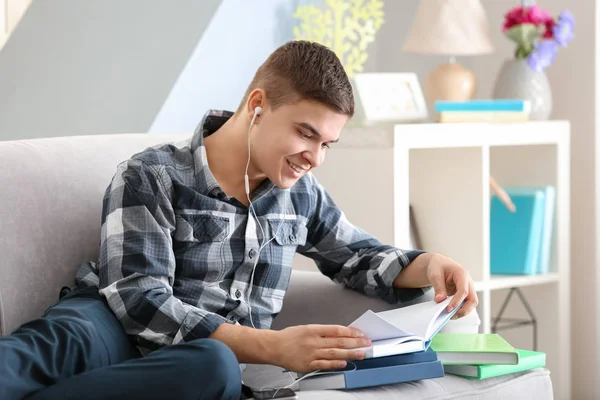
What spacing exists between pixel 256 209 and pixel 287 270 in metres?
0.13

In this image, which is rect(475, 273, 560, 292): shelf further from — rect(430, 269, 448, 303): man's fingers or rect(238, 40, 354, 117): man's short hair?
rect(238, 40, 354, 117): man's short hair

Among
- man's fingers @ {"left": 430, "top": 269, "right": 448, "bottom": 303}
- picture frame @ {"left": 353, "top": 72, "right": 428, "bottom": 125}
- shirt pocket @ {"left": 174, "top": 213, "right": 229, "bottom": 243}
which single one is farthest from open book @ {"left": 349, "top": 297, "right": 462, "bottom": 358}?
picture frame @ {"left": 353, "top": 72, "right": 428, "bottom": 125}

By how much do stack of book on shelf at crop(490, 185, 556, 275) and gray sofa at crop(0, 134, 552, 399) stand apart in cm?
104

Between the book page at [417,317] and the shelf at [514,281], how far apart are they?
974 millimetres

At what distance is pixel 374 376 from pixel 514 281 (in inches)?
53.0

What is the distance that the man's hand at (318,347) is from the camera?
1283mm

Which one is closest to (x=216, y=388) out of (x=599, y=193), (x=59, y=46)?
(x=59, y=46)

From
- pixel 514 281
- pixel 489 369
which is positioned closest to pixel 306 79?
pixel 489 369

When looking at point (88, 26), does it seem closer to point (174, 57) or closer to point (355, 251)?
point (174, 57)

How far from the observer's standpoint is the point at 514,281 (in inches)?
100

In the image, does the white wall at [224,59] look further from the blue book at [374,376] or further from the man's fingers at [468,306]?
the blue book at [374,376]

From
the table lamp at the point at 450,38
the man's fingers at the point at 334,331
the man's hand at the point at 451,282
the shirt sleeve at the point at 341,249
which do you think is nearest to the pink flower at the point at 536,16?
the table lamp at the point at 450,38

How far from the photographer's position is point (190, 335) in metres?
1.34

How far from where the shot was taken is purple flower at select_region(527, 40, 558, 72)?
2.62 metres
